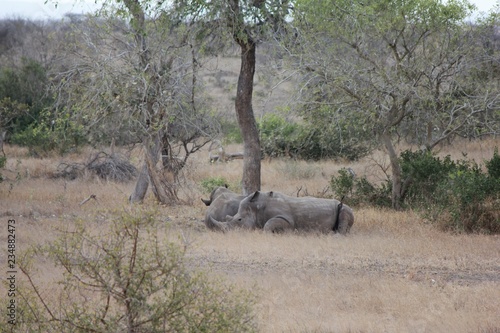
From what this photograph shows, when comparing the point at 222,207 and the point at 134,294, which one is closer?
the point at 134,294

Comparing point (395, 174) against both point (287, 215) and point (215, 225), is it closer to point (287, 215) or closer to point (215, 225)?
point (287, 215)

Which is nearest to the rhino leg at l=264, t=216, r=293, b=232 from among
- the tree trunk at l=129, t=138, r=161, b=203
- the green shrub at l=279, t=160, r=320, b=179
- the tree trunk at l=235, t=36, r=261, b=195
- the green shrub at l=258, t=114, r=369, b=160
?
the tree trunk at l=235, t=36, r=261, b=195

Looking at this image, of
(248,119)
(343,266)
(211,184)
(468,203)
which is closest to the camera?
(343,266)

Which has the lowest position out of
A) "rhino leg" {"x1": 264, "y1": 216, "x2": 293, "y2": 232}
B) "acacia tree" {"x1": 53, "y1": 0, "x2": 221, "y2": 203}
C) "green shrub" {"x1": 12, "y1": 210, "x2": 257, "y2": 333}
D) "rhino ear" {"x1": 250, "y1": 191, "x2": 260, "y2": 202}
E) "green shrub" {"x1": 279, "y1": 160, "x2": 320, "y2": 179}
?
"green shrub" {"x1": 279, "y1": 160, "x2": 320, "y2": 179}

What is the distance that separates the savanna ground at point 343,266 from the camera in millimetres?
7418

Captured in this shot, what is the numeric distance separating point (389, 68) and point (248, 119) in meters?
3.71

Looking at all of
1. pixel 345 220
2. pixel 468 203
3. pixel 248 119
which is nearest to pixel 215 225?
pixel 345 220

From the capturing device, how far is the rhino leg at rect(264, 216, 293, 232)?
12719 mm

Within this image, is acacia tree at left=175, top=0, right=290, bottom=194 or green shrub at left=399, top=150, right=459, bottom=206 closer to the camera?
acacia tree at left=175, top=0, right=290, bottom=194

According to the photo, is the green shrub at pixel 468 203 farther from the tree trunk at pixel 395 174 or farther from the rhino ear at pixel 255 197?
the rhino ear at pixel 255 197

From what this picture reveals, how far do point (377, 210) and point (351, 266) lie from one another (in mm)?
5575

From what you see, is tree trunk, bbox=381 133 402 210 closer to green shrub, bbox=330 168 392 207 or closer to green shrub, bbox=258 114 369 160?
green shrub, bbox=330 168 392 207

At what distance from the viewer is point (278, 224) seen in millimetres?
12781

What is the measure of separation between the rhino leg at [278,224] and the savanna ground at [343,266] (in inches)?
10.0
